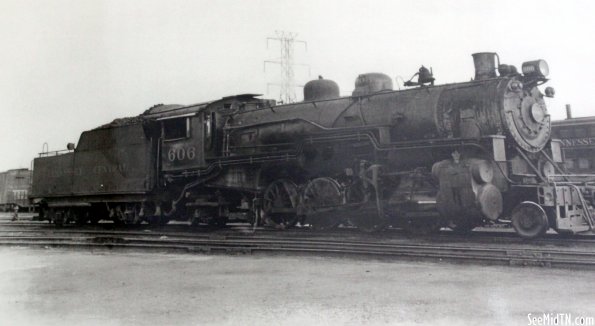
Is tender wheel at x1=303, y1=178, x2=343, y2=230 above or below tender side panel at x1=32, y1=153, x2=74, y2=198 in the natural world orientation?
below

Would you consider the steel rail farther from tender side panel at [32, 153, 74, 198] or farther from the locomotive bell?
tender side panel at [32, 153, 74, 198]

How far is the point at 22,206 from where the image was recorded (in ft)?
110

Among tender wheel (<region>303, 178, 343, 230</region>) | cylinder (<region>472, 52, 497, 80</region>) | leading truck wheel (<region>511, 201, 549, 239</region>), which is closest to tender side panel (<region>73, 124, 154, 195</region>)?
tender wheel (<region>303, 178, 343, 230</region>)

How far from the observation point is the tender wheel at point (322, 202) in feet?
38.3

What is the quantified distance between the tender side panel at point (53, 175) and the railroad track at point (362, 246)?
4.64m

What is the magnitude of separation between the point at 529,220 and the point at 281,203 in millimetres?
5478

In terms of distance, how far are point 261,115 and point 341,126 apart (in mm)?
2440

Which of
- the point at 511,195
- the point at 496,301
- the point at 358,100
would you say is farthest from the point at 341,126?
the point at 496,301

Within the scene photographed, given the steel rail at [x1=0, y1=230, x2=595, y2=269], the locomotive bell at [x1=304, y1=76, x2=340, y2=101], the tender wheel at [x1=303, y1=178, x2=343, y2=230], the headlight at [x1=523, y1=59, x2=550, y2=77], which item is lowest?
the steel rail at [x1=0, y1=230, x2=595, y2=269]

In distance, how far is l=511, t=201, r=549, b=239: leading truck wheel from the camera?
9406mm

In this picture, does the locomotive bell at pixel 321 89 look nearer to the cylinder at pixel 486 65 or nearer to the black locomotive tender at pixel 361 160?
the black locomotive tender at pixel 361 160

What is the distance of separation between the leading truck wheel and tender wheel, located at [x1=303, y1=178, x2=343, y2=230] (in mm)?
3535

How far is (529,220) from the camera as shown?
9617mm

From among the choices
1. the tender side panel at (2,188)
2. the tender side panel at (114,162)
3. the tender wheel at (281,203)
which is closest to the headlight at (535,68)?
Result: the tender wheel at (281,203)
